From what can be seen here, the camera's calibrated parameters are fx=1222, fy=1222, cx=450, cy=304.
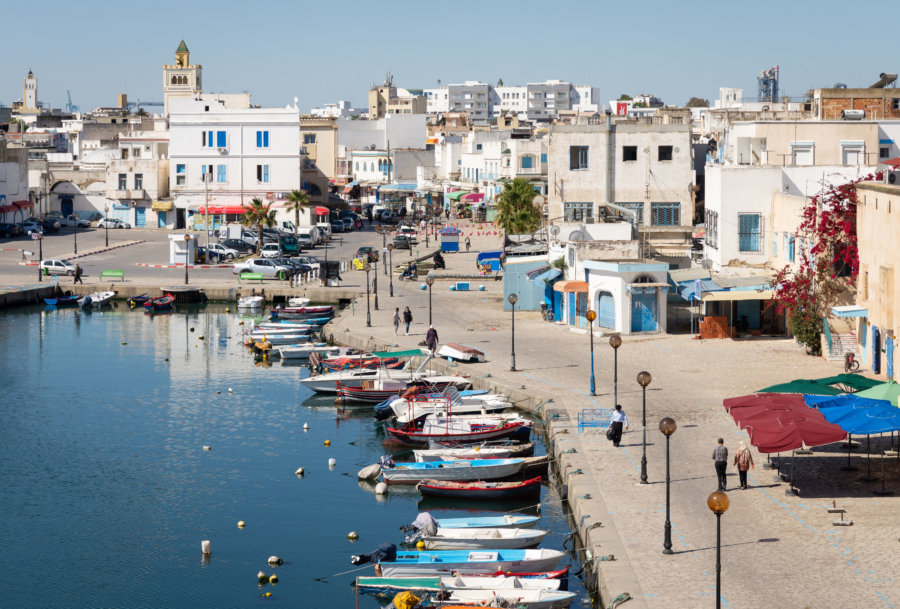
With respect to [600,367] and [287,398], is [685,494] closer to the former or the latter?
[600,367]

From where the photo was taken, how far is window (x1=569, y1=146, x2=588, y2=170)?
65625 millimetres

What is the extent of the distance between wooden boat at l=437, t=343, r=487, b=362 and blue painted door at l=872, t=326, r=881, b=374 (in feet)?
46.0

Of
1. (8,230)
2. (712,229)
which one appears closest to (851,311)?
(712,229)

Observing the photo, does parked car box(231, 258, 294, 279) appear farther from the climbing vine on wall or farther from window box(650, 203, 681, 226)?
the climbing vine on wall

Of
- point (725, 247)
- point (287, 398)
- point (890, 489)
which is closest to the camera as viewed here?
point (890, 489)

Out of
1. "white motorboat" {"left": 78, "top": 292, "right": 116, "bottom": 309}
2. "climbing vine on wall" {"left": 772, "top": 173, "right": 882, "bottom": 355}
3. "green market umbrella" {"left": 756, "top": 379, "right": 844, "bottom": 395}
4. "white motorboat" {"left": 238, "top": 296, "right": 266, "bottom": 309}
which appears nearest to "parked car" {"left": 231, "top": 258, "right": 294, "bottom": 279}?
"white motorboat" {"left": 238, "top": 296, "right": 266, "bottom": 309}

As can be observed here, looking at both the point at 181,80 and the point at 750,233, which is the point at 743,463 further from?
the point at 181,80

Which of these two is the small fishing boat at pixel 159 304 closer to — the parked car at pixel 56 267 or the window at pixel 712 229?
the parked car at pixel 56 267

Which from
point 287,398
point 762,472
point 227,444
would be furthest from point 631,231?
point 762,472

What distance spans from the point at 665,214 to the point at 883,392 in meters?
37.3

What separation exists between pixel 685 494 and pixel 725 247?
27.1 metres

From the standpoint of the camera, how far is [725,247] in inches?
2095

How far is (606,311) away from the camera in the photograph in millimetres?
50562

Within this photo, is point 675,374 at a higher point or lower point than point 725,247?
lower
